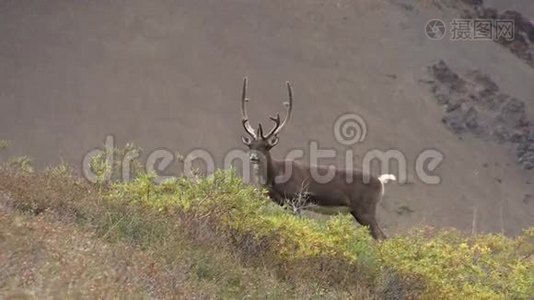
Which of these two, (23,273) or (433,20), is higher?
(433,20)

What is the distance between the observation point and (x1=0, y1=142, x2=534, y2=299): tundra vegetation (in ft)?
22.3

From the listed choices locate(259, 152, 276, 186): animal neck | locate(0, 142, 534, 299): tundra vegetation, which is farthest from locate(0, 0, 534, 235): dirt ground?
locate(0, 142, 534, 299): tundra vegetation

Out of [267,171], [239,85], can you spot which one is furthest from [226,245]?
[239,85]

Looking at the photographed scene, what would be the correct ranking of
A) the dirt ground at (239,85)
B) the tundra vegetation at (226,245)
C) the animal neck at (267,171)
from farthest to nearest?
the dirt ground at (239,85) → the animal neck at (267,171) → the tundra vegetation at (226,245)

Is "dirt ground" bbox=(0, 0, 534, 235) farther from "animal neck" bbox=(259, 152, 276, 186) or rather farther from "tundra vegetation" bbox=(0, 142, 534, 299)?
"tundra vegetation" bbox=(0, 142, 534, 299)

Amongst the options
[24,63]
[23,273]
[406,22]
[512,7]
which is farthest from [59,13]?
[23,273]

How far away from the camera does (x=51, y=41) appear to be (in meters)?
40.5

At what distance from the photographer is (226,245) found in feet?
27.7

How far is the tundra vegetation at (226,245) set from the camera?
680cm

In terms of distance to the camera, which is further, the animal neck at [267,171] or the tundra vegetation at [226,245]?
the animal neck at [267,171]

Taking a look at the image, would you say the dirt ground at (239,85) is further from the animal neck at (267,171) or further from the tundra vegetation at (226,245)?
the tundra vegetation at (226,245)

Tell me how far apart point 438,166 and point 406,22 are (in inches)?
483

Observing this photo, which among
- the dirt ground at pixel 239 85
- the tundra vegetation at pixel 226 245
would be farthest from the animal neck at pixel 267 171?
the dirt ground at pixel 239 85

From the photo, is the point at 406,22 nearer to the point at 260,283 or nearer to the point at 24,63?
the point at 24,63
